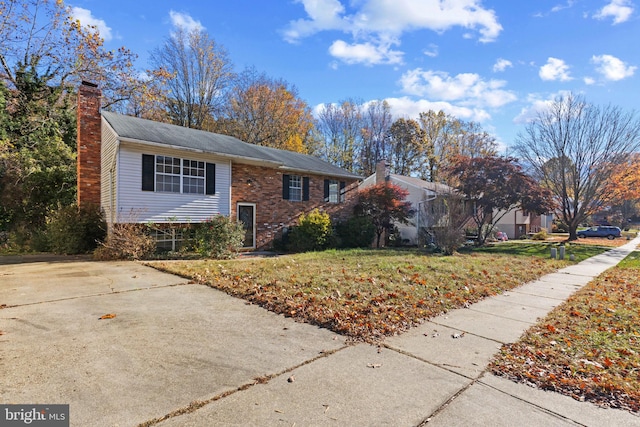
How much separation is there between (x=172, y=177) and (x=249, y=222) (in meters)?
4.13

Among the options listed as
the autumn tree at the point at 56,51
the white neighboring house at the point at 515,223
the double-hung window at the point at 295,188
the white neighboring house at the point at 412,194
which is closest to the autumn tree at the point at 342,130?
the white neighboring house at the point at 412,194

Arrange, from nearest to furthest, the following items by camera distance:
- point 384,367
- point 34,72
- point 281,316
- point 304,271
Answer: point 384,367 → point 281,316 → point 304,271 → point 34,72

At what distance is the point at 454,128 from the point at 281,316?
36.4 metres

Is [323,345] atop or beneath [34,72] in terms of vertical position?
beneath

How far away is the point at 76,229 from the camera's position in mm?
11680

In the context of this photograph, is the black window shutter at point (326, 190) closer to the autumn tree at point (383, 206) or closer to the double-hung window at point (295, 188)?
the double-hung window at point (295, 188)

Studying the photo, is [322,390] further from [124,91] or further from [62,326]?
[124,91]

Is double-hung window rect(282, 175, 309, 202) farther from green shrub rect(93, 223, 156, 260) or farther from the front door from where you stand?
green shrub rect(93, 223, 156, 260)

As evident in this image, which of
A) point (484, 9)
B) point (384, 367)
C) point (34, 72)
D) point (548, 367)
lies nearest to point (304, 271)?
point (384, 367)

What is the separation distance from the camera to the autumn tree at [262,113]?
27.7 meters

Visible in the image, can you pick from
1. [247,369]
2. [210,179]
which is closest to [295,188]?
[210,179]

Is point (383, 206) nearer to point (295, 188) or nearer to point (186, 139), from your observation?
point (295, 188)

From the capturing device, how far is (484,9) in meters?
9.31

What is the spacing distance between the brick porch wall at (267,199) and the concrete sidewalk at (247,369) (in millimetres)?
9469
